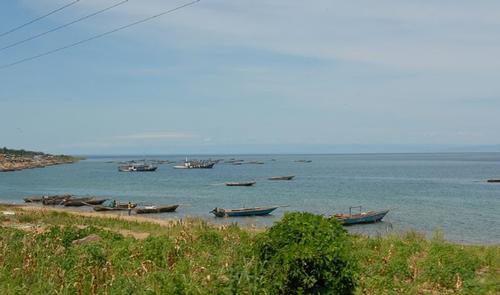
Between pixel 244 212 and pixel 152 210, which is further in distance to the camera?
pixel 152 210

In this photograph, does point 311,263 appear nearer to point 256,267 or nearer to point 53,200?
point 256,267

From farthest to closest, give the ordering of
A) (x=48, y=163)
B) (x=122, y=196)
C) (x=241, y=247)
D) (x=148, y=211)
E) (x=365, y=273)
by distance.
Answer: (x=48, y=163) → (x=122, y=196) → (x=148, y=211) → (x=241, y=247) → (x=365, y=273)

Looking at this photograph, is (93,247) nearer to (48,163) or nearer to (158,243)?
(158,243)

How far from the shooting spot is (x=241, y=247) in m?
10.8

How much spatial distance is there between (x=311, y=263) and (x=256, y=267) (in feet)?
2.92

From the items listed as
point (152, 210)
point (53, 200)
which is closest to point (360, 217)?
→ point (152, 210)

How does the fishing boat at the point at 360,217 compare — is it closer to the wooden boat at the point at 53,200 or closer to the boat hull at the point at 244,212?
the boat hull at the point at 244,212

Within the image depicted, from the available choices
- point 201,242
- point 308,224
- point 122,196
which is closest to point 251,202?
point 122,196

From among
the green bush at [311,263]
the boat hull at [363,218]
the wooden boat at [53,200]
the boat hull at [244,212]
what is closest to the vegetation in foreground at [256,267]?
the green bush at [311,263]

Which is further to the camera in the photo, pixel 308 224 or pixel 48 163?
pixel 48 163

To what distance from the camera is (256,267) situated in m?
7.82

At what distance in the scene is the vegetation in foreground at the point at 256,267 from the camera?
7.48 meters

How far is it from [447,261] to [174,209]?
3551cm

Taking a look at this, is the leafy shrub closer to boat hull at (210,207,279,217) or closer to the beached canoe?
boat hull at (210,207,279,217)
